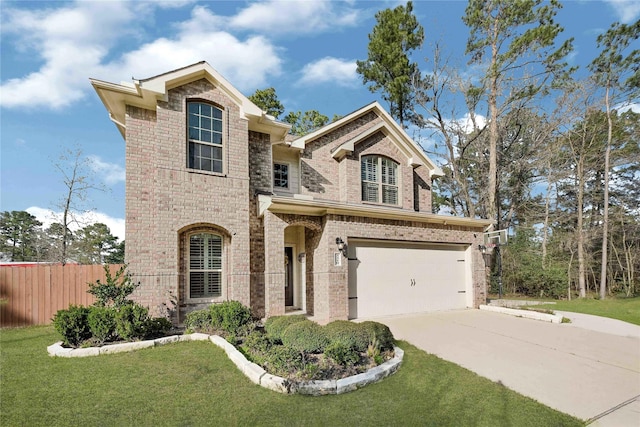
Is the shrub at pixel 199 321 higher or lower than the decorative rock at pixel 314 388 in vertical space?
higher

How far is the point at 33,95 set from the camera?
9.66 m

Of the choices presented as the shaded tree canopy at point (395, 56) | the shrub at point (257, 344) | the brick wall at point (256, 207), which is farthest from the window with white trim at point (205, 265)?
the shaded tree canopy at point (395, 56)

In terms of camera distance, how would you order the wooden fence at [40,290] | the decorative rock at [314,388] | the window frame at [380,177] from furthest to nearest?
the window frame at [380,177]
the wooden fence at [40,290]
the decorative rock at [314,388]

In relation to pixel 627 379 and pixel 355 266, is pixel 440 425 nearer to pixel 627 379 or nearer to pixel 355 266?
pixel 627 379

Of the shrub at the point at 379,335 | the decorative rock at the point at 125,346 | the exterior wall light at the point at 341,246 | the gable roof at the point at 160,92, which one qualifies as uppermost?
the gable roof at the point at 160,92

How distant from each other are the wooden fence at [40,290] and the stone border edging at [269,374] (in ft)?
12.5

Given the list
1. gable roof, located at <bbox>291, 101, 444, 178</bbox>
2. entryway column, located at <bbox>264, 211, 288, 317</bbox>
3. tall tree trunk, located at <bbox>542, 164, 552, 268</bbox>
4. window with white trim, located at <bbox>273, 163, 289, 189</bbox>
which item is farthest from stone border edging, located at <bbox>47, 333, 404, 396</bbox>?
tall tree trunk, located at <bbox>542, 164, 552, 268</bbox>

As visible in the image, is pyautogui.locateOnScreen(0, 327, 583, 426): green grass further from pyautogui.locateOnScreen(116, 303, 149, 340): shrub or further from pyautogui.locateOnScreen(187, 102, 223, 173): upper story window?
pyautogui.locateOnScreen(187, 102, 223, 173): upper story window

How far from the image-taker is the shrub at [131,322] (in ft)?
21.3

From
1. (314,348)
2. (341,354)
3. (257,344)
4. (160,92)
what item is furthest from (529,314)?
(160,92)

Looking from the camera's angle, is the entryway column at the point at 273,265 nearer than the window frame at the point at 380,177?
Yes

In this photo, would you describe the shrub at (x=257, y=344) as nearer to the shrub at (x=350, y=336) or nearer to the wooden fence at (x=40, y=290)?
the shrub at (x=350, y=336)

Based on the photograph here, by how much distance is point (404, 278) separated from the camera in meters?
10.9

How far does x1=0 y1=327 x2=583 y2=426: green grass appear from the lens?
385 cm
